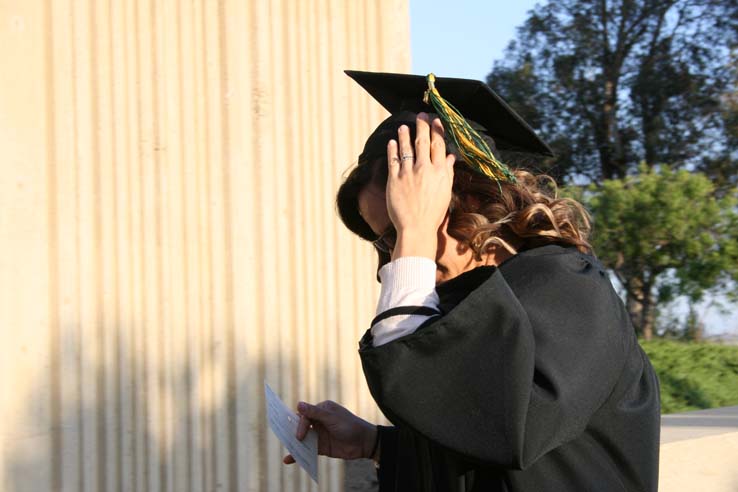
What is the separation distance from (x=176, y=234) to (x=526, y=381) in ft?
6.76

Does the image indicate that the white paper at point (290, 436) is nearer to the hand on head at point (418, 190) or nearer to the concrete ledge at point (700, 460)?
the hand on head at point (418, 190)

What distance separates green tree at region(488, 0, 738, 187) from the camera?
19141 millimetres

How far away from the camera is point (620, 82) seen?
774 inches

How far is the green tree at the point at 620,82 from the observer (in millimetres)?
19141

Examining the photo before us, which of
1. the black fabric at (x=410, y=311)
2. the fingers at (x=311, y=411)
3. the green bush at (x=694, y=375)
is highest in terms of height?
the black fabric at (x=410, y=311)

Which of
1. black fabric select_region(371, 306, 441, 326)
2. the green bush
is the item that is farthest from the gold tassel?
the green bush

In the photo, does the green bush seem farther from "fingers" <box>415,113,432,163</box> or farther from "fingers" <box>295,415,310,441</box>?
"fingers" <box>415,113,432,163</box>

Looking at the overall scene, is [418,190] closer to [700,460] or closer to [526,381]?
[526,381]

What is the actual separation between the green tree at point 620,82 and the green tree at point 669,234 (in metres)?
5.41

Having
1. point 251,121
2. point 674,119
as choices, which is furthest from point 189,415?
point 674,119

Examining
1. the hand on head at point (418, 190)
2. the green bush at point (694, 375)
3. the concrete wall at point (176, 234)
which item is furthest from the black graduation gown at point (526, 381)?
the green bush at point (694, 375)

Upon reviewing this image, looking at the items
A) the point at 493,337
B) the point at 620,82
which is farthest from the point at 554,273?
the point at 620,82

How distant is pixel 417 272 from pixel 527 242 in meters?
0.37

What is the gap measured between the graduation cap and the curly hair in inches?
2.0
